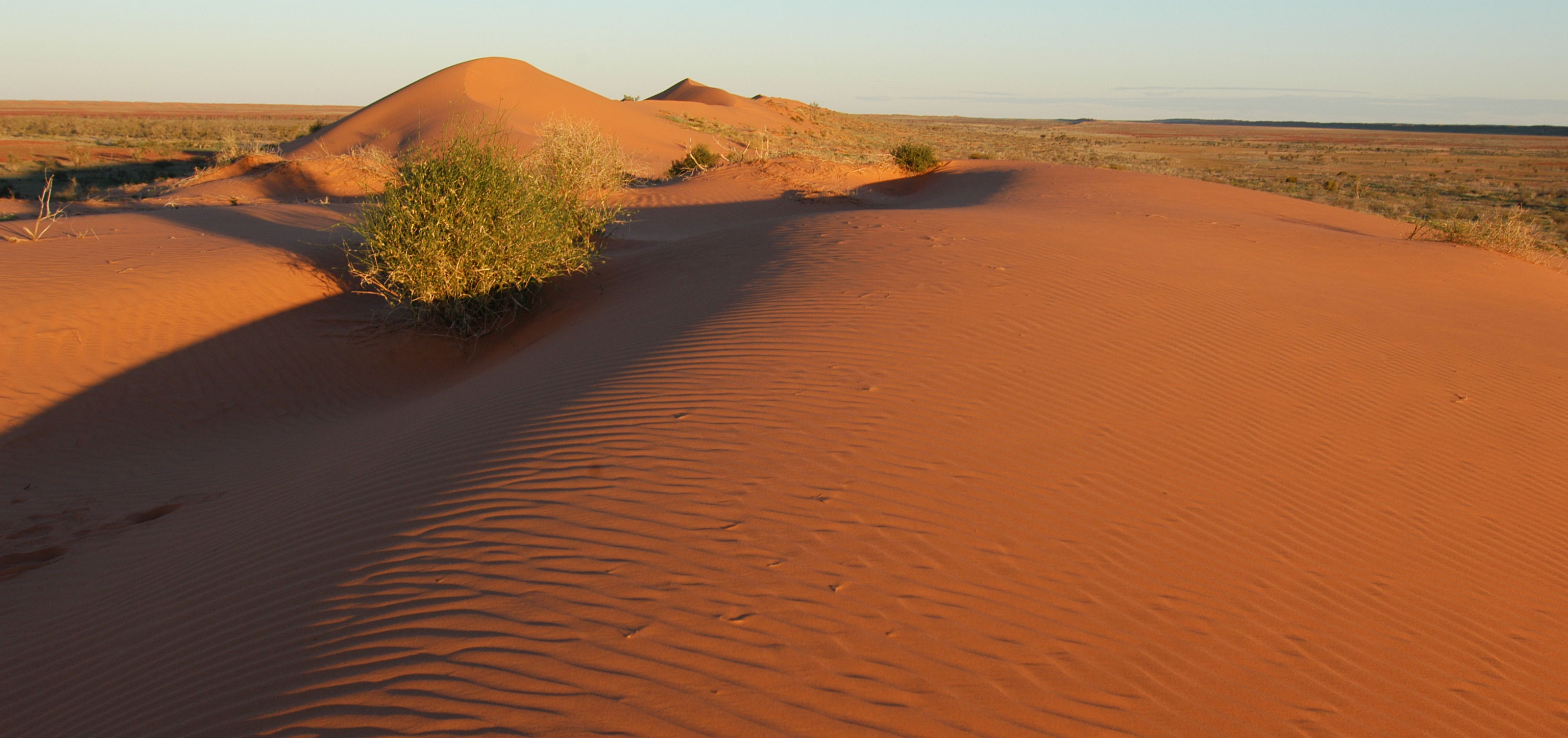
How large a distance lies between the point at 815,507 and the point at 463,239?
7.20m

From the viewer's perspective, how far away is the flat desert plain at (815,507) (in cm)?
292

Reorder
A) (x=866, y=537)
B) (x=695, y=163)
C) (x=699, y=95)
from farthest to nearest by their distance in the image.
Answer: (x=699, y=95)
(x=695, y=163)
(x=866, y=537)

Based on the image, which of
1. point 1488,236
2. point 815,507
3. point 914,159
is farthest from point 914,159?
point 815,507

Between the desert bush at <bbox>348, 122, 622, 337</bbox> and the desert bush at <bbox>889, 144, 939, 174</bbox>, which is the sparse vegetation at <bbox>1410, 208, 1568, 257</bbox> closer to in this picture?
the desert bush at <bbox>889, 144, 939, 174</bbox>

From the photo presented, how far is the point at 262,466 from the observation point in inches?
254

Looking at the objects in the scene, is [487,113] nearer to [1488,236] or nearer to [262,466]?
[262,466]

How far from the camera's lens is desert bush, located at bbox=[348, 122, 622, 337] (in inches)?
378

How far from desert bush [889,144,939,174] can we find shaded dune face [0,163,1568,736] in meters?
15.3

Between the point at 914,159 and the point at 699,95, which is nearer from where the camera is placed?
the point at 914,159

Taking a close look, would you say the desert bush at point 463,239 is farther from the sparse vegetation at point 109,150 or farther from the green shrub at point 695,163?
the sparse vegetation at point 109,150

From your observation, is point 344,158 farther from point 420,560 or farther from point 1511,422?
point 1511,422

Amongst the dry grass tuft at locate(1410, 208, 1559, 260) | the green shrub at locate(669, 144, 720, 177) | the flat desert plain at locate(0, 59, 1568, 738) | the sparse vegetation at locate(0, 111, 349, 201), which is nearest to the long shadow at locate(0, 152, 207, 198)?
the sparse vegetation at locate(0, 111, 349, 201)

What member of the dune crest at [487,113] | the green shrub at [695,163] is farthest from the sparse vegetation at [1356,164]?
the dune crest at [487,113]

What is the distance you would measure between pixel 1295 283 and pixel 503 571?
29.4 feet
